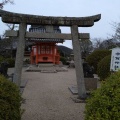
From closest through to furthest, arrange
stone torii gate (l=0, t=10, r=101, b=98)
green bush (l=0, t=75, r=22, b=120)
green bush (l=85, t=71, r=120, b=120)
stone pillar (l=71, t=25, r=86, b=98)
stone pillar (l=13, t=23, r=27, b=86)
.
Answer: green bush (l=85, t=71, r=120, b=120) < green bush (l=0, t=75, r=22, b=120) < stone torii gate (l=0, t=10, r=101, b=98) < stone pillar (l=13, t=23, r=27, b=86) < stone pillar (l=71, t=25, r=86, b=98)

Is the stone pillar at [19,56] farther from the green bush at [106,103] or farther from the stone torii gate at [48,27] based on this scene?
the green bush at [106,103]

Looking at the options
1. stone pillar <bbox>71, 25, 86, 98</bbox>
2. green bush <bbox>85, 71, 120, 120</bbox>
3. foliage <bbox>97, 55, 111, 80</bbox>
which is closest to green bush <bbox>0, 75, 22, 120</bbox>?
green bush <bbox>85, 71, 120, 120</bbox>

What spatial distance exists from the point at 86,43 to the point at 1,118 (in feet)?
136

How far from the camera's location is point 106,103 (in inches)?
123

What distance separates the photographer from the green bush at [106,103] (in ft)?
9.93

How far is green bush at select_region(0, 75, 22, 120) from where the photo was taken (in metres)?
3.64

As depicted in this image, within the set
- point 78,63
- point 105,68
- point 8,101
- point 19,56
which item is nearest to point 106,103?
point 8,101

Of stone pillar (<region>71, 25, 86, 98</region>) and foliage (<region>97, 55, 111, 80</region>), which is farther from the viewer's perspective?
foliage (<region>97, 55, 111, 80</region>)

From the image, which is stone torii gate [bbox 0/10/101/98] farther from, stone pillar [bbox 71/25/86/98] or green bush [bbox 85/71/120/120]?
green bush [bbox 85/71/120/120]

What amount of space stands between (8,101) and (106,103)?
153 centimetres

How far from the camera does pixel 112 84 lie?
3.39 meters

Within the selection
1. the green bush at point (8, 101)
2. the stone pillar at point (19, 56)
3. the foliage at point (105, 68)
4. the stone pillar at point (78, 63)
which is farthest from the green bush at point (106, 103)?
the foliage at point (105, 68)

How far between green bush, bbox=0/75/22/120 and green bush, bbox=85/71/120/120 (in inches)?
44.1

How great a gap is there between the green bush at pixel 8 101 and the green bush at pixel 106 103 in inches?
44.1
